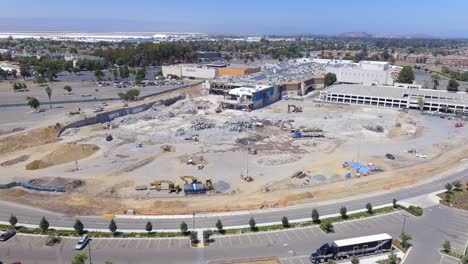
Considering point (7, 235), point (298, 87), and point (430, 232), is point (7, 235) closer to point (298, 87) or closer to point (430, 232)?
point (430, 232)

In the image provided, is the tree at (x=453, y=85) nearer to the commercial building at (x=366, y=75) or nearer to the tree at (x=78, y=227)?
the commercial building at (x=366, y=75)

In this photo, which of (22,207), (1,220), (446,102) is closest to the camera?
(1,220)

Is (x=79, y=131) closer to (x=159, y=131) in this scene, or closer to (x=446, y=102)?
(x=159, y=131)

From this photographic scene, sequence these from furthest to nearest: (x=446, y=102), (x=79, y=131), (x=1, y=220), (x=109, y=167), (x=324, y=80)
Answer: (x=324, y=80), (x=446, y=102), (x=79, y=131), (x=109, y=167), (x=1, y=220)

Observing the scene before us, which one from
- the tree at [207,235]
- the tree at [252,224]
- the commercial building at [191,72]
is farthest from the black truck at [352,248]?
A: the commercial building at [191,72]

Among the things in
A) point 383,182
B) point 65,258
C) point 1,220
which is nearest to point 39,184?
point 1,220

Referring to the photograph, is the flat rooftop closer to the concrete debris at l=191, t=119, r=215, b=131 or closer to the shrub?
the concrete debris at l=191, t=119, r=215, b=131

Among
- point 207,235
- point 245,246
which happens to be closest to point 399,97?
point 245,246
